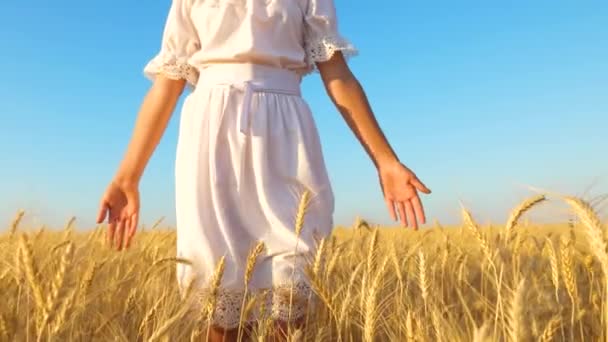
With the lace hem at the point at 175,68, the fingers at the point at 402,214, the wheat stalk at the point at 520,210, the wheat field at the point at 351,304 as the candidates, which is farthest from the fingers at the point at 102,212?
the wheat stalk at the point at 520,210

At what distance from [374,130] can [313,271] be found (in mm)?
629

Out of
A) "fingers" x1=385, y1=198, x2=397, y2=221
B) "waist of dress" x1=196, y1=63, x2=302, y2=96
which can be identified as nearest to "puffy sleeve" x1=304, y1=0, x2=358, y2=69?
"waist of dress" x1=196, y1=63, x2=302, y2=96

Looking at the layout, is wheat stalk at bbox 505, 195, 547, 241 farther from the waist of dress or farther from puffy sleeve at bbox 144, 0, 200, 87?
puffy sleeve at bbox 144, 0, 200, 87

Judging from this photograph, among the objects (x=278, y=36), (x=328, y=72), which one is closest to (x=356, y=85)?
(x=328, y=72)

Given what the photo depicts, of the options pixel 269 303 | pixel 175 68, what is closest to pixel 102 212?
pixel 175 68

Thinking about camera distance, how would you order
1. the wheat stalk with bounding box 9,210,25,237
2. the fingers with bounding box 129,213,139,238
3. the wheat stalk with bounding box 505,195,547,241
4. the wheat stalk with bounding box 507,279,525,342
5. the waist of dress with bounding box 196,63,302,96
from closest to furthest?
the wheat stalk with bounding box 507,279,525,342
the wheat stalk with bounding box 505,195,547,241
the waist of dress with bounding box 196,63,302,96
the fingers with bounding box 129,213,139,238
the wheat stalk with bounding box 9,210,25,237

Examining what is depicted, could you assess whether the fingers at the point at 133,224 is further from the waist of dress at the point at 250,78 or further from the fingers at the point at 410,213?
the fingers at the point at 410,213

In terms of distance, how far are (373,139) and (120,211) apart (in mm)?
795

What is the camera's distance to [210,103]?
1801 millimetres

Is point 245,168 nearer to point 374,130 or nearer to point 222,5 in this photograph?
point 374,130

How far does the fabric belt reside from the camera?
1740mm

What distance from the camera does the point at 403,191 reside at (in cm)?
171

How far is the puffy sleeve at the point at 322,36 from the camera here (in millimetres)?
1876

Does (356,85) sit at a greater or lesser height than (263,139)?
greater
